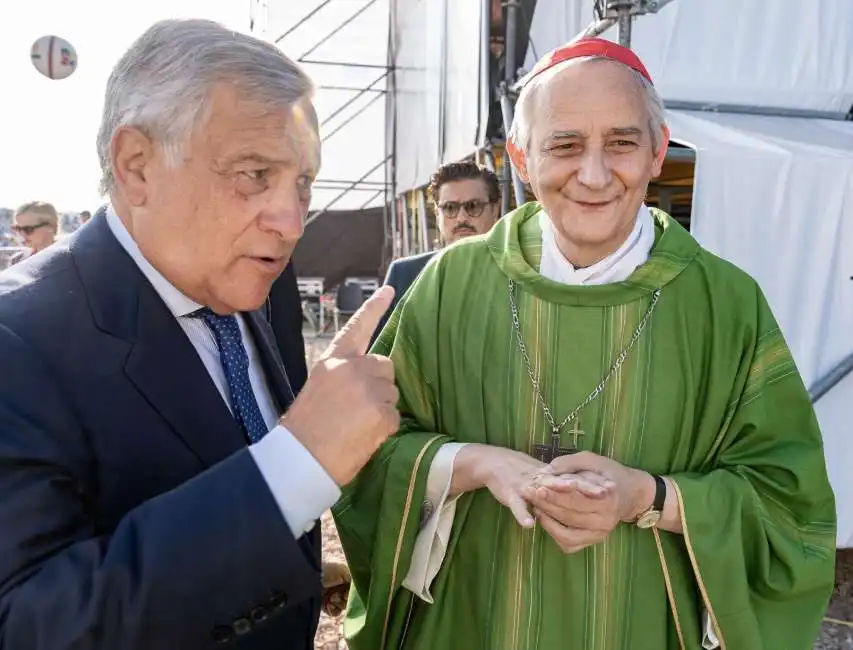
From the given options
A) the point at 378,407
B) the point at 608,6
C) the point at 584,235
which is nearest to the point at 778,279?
the point at 608,6

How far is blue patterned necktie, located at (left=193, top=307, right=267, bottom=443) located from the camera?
128cm

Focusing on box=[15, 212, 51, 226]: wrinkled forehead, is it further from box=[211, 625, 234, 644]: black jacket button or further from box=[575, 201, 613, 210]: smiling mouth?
A: box=[211, 625, 234, 644]: black jacket button

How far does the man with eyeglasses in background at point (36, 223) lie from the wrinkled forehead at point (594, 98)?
5366 millimetres

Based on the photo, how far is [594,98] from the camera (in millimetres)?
1467

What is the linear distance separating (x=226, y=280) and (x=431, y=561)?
0.81m

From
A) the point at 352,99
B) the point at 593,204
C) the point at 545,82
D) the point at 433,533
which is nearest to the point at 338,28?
the point at 352,99

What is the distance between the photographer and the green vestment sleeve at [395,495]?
1.54m

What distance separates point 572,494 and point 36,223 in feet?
18.7

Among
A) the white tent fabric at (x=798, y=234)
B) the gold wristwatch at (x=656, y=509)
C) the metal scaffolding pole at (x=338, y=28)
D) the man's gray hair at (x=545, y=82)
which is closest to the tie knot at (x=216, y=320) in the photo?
the man's gray hair at (x=545, y=82)

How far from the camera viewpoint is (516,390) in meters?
1.59

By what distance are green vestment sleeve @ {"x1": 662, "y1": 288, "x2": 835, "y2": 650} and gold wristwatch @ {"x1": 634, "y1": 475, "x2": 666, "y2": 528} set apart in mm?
33

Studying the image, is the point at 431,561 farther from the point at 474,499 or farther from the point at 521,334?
the point at 521,334

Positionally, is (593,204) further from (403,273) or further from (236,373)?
(403,273)

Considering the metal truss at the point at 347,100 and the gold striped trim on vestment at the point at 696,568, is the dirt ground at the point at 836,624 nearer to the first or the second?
the gold striped trim on vestment at the point at 696,568
